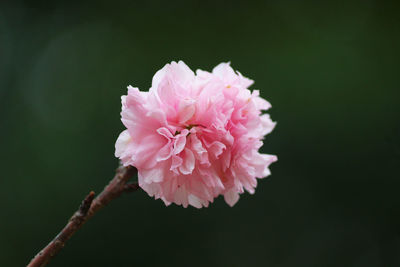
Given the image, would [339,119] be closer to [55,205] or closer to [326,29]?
[326,29]

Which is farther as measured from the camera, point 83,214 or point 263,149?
point 263,149

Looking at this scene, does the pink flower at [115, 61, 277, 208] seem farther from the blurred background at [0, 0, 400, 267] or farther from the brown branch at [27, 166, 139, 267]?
the blurred background at [0, 0, 400, 267]

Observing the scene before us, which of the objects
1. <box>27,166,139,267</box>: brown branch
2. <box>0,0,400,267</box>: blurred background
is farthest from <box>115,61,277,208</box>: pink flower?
<box>0,0,400,267</box>: blurred background

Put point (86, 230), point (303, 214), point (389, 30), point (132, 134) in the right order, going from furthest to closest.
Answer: point (389, 30) < point (303, 214) < point (86, 230) < point (132, 134)

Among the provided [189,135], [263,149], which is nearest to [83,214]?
[189,135]

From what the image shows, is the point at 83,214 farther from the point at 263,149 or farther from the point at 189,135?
the point at 263,149

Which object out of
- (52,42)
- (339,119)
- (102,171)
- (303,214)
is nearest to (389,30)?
(339,119)

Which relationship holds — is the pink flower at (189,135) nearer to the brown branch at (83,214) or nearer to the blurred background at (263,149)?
the brown branch at (83,214)
